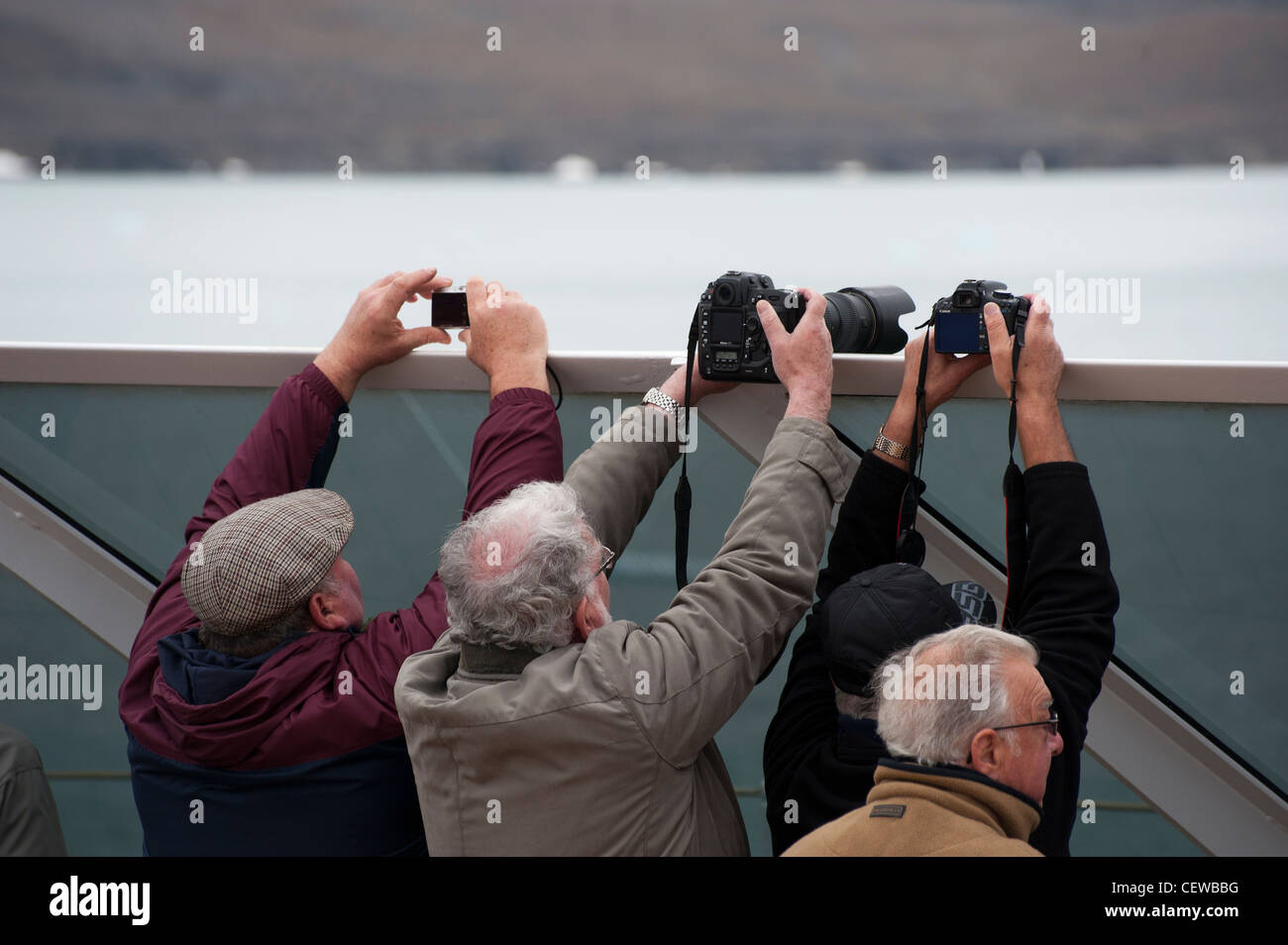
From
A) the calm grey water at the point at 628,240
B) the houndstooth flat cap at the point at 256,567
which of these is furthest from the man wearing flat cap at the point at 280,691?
the calm grey water at the point at 628,240

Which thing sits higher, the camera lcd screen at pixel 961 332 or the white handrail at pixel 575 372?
the camera lcd screen at pixel 961 332

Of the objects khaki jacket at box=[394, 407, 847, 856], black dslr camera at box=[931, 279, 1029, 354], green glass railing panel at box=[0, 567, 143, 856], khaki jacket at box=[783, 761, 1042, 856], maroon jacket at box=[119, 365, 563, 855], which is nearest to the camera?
khaki jacket at box=[783, 761, 1042, 856]

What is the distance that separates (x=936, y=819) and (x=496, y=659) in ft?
1.44

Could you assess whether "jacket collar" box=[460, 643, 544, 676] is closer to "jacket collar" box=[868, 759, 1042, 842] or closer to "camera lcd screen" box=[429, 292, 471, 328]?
"jacket collar" box=[868, 759, 1042, 842]

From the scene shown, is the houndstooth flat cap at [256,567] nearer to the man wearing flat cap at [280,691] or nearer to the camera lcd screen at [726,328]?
the man wearing flat cap at [280,691]

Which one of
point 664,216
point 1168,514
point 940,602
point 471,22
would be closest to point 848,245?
point 664,216

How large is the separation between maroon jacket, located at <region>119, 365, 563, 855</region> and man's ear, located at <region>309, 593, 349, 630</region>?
2cm

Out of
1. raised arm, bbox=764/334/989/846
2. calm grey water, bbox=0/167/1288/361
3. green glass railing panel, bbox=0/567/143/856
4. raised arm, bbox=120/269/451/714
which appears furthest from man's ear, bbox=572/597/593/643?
calm grey water, bbox=0/167/1288/361

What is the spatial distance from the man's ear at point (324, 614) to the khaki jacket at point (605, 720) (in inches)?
6.3

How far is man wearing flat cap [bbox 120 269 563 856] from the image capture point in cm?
114

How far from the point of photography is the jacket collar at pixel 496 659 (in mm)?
1065

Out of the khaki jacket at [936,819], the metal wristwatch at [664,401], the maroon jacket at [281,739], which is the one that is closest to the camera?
the khaki jacket at [936,819]

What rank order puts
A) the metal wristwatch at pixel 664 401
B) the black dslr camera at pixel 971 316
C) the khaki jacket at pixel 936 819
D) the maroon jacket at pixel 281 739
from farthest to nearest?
1. the metal wristwatch at pixel 664 401
2. the black dslr camera at pixel 971 316
3. the maroon jacket at pixel 281 739
4. the khaki jacket at pixel 936 819

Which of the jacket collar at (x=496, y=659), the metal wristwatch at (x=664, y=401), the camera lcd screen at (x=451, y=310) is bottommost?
the jacket collar at (x=496, y=659)
